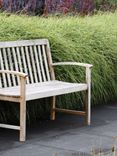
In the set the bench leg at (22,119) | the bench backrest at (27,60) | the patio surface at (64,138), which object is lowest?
the patio surface at (64,138)

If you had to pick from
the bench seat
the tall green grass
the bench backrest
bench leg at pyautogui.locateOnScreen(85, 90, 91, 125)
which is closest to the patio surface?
bench leg at pyautogui.locateOnScreen(85, 90, 91, 125)

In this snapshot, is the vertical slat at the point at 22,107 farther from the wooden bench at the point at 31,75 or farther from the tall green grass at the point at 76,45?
the tall green grass at the point at 76,45

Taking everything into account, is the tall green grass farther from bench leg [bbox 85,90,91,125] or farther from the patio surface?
bench leg [bbox 85,90,91,125]

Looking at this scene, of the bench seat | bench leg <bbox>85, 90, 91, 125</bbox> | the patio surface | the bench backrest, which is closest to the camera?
the patio surface

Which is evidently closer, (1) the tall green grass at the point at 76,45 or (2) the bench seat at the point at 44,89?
(2) the bench seat at the point at 44,89

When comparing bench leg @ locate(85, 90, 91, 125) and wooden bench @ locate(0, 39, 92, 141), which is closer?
wooden bench @ locate(0, 39, 92, 141)

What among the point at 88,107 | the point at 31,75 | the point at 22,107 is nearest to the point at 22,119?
the point at 22,107

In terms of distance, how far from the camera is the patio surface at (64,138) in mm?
6680

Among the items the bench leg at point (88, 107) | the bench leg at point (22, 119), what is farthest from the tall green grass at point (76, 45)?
the bench leg at point (22, 119)

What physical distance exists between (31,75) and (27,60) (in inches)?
8.6

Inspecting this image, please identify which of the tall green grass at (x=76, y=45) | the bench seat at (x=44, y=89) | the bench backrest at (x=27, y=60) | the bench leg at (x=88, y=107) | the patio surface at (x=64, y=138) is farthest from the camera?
the tall green grass at (x=76, y=45)

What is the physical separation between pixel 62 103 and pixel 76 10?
583cm

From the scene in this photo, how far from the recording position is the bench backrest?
25.2 feet

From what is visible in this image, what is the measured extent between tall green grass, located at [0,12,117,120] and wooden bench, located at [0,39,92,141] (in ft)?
0.62
